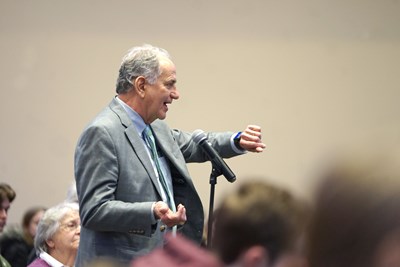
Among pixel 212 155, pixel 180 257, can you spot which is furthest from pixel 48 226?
pixel 180 257

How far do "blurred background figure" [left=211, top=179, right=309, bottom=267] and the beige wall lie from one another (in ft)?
16.4

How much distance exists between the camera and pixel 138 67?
2959 mm

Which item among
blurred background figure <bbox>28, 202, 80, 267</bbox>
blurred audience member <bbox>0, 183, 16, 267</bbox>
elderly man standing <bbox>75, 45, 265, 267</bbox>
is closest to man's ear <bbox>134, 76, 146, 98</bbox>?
elderly man standing <bbox>75, 45, 265, 267</bbox>

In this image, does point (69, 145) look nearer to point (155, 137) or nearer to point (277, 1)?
point (277, 1)

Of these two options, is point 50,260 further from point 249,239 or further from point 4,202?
point 249,239

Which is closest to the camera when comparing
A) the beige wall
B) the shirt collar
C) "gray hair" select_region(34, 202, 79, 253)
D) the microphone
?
the microphone

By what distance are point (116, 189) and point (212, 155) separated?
344 millimetres

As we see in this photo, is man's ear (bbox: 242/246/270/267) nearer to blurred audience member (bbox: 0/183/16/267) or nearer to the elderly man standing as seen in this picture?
the elderly man standing

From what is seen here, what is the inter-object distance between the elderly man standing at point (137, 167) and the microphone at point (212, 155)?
169mm

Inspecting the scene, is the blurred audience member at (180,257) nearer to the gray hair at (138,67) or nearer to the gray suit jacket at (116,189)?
the gray suit jacket at (116,189)

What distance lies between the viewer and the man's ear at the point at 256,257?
0.97 metres

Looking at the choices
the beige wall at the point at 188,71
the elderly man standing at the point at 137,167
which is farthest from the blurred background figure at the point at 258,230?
the beige wall at the point at 188,71

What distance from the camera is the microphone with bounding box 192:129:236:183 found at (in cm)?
272

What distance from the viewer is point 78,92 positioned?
6059 millimetres
